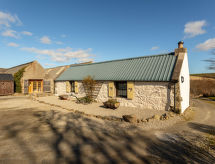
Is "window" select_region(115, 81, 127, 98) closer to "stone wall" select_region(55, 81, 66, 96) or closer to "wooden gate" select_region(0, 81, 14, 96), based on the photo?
"stone wall" select_region(55, 81, 66, 96)

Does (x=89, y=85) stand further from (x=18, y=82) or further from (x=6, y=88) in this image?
Result: (x=6, y=88)

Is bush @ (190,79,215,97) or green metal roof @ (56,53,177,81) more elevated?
green metal roof @ (56,53,177,81)

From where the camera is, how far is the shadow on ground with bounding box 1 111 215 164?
385 centimetres

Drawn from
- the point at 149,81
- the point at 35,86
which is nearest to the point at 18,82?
the point at 35,86

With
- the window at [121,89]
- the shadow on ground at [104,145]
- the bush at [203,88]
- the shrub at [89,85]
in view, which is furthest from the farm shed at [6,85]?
the bush at [203,88]

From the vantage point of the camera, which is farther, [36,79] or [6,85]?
[36,79]

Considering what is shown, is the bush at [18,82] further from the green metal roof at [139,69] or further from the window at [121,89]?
the window at [121,89]

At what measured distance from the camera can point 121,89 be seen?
12.2 m

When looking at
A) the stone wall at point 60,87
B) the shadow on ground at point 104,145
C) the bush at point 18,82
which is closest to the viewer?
Answer: the shadow on ground at point 104,145

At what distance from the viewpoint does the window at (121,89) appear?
11.9 m

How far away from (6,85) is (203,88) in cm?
3443

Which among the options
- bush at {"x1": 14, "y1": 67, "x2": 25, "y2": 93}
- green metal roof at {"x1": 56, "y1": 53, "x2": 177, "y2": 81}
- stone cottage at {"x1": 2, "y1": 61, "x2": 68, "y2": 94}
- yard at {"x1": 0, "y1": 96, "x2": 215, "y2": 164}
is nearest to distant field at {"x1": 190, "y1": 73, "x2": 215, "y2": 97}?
green metal roof at {"x1": 56, "y1": 53, "x2": 177, "y2": 81}

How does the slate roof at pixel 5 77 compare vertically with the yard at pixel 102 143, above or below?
above

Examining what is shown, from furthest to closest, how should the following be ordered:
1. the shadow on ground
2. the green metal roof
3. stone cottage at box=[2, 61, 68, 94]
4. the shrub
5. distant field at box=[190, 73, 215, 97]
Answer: stone cottage at box=[2, 61, 68, 94], distant field at box=[190, 73, 215, 97], the shrub, the green metal roof, the shadow on ground
